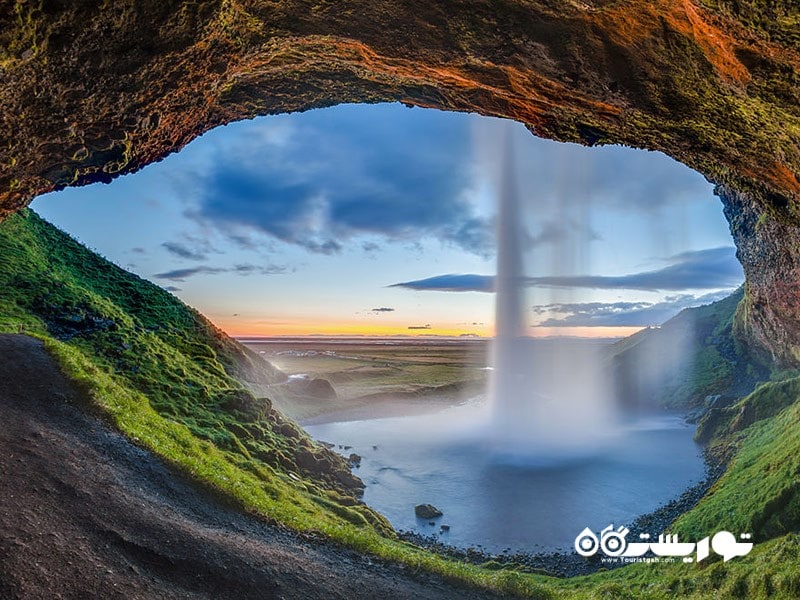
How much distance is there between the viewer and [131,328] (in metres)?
34.3

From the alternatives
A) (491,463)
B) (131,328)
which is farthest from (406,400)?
(131,328)

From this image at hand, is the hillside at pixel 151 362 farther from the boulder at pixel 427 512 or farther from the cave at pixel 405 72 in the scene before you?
the cave at pixel 405 72

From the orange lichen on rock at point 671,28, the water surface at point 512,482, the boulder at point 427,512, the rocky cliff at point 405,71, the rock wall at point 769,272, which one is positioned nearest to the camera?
the orange lichen on rock at point 671,28

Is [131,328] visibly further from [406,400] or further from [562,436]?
[406,400]

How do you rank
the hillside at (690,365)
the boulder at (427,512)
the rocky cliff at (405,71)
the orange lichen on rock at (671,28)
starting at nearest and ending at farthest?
the orange lichen on rock at (671,28), the rocky cliff at (405,71), the boulder at (427,512), the hillside at (690,365)

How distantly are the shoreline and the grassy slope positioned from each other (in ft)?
7.54

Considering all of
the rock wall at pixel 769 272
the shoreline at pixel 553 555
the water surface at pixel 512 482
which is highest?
the rock wall at pixel 769 272

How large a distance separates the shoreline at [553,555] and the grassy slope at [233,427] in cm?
230

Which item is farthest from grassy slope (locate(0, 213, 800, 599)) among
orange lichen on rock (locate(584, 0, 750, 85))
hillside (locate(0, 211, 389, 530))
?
orange lichen on rock (locate(584, 0, 750, 85))

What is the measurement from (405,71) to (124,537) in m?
14.2

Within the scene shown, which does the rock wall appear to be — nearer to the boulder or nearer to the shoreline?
the shoreline

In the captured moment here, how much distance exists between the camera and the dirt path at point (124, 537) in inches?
373


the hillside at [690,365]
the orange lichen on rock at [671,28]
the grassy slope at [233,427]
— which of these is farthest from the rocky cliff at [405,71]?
the hillside at [690,365]

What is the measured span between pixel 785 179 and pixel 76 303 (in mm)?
41693
